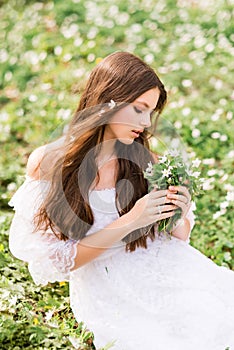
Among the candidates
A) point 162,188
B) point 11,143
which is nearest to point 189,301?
point 162,188

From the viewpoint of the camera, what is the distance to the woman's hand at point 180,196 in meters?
2.75

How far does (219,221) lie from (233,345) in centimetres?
137

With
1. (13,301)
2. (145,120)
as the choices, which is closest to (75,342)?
(13,301)

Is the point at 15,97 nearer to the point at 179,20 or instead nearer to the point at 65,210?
the point at 179,20

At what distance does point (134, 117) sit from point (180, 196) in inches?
14.9

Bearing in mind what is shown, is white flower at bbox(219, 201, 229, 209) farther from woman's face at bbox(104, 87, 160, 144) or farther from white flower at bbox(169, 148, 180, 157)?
woman's face at bbox(104, 87, 160, 144)

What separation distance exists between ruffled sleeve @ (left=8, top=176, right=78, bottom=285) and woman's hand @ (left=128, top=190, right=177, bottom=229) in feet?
1.04

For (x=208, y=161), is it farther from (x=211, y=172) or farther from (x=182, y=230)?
(x=182, y=230)

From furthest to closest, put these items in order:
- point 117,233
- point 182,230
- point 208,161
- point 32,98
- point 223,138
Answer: point 32,98
point 223,138
point 208,161
point 182,230
point 117,233

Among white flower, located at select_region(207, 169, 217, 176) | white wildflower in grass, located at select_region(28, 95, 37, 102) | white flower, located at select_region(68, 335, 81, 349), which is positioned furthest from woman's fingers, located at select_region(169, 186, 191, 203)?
white wildflower in grass, located at select_region(28, 95, 37, 102)

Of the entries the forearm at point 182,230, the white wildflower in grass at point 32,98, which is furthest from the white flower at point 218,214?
the white wildflower in grass at point 32,98

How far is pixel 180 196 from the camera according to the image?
2.77 metres

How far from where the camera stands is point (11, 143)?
5.04 metres

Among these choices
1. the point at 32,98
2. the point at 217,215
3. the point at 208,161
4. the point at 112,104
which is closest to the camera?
the point at 112,104
